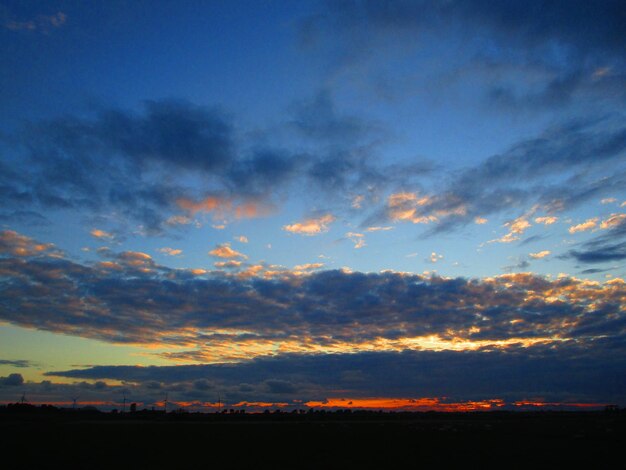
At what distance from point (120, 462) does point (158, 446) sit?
1716 centimetres

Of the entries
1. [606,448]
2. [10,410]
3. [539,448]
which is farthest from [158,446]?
[10,410]

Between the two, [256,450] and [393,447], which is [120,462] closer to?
[256,450]

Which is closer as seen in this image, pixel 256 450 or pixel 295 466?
pixel 295 466

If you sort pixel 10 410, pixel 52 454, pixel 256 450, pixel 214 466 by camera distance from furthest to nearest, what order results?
pixel 10 410
pixel 256 450
pixel 52 454
pixel 214 466

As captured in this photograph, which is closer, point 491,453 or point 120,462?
point 120,462

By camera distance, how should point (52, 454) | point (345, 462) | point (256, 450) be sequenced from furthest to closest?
1. point (256, 450)
2. point (52, 454)
3. point (345, 462)

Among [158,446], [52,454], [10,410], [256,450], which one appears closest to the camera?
[52,454]

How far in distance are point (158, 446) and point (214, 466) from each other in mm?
23225

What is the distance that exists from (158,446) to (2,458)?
18155 mm

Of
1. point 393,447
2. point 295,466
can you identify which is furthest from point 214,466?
point 393,447

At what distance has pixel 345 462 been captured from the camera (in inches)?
1710

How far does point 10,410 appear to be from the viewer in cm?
19575

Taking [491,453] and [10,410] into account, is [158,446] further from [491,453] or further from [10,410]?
[10,410]

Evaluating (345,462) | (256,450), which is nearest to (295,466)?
(345,462)
